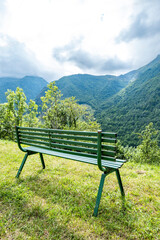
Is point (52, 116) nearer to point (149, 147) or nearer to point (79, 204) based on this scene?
point (149, 147)

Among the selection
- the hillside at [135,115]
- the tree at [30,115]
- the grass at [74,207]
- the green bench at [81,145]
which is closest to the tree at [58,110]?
the tree at [30,115]

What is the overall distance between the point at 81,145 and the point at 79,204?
116 cm

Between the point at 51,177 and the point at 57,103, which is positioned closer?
the point at 51,177

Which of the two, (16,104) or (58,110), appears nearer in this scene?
(58,110)

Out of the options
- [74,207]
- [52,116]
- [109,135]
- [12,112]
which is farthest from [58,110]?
[109,135]

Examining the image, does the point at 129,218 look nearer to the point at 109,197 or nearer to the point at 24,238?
the point at 109,197

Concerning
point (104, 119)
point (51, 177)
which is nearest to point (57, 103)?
point (51, 177)

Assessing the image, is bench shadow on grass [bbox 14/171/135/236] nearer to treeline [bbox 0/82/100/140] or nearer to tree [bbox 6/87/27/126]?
treeline [bbox 0/82/100/140]

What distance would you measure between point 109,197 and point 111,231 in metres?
0.80

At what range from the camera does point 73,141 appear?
2.58m

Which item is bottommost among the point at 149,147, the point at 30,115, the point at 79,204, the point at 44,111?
the point at 149,147

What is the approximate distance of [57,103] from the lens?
23.1 meters

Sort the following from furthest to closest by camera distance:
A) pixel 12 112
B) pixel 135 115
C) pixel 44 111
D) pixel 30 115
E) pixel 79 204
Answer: pixel 135 115
pixel 30 115
pixel 44 111
pixel 12 112
pixel 79 204

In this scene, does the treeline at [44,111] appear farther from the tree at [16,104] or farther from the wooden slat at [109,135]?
the wooden slat at [109,135]
